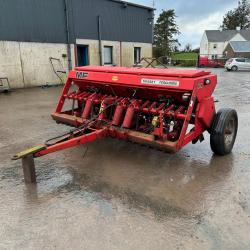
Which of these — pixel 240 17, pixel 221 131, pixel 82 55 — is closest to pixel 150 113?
pixel 221 131

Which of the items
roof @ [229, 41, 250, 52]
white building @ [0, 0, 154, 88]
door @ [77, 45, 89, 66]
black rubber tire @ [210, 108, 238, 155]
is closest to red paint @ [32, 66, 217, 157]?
black rubber tire @ [210, 108, 238, 155]

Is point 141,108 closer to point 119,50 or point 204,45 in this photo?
point 119,50

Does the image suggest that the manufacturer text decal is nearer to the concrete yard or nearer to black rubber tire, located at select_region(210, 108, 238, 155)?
black rubber tire, located at select_region(210, 108, 238, 155)

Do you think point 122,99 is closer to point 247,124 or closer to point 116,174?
point 116,174

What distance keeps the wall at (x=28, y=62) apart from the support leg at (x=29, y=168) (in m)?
10.6

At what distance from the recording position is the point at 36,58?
1438cm

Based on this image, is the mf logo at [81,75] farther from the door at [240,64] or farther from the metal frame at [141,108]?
the door at [240,64]

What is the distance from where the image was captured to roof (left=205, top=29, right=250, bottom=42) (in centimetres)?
5841

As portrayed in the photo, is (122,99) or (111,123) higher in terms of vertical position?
(122,99)

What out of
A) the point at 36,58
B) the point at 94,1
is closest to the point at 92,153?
the point at 36,58

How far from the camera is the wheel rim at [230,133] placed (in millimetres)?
4792

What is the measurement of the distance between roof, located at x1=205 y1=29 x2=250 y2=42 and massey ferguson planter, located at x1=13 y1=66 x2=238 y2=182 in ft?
198

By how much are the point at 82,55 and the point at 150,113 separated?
13.8 meters

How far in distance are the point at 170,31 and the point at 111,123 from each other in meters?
54.8
